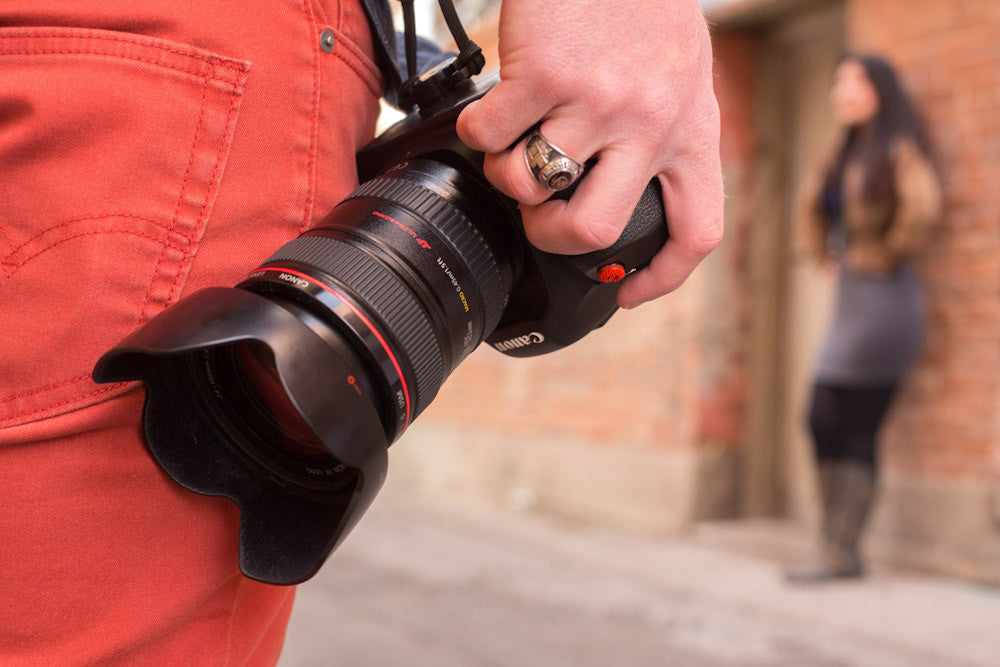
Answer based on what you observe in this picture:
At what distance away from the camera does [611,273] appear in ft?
2.85

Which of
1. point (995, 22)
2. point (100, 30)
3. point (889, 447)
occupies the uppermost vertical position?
point (100, 30)

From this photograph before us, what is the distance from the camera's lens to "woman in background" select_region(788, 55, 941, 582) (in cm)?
331

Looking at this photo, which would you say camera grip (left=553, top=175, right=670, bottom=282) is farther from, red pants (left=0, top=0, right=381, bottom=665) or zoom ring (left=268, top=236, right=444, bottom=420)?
red pants (left=0, top=0, right=381, bottom=665)

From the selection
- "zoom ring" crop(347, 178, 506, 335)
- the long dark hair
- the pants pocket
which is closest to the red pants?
the pants pocket

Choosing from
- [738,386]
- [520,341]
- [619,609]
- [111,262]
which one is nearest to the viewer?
[111,262]

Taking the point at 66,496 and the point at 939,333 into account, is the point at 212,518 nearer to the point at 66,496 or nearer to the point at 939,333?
the point at 66,496

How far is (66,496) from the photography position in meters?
0.68

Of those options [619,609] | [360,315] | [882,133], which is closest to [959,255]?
[882,133]

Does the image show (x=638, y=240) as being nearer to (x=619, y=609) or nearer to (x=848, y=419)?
(x=619, y=609)

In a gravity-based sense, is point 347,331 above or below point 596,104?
below

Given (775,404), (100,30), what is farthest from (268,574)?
(775,404)

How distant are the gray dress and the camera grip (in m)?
2.72

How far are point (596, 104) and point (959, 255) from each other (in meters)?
3.05

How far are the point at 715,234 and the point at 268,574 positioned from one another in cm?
48
